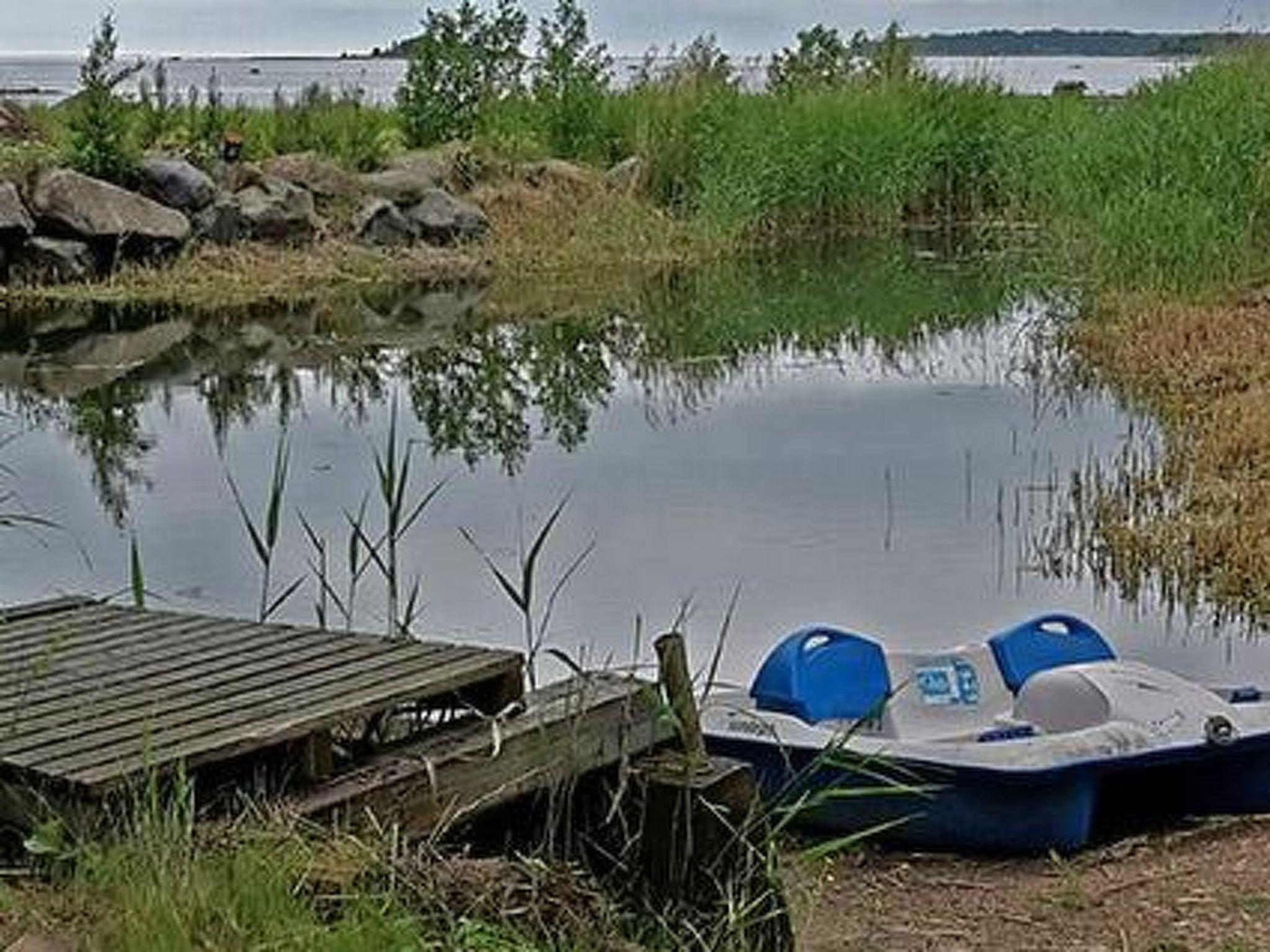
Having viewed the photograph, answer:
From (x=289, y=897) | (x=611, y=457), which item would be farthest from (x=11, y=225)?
(x=289, y=897)

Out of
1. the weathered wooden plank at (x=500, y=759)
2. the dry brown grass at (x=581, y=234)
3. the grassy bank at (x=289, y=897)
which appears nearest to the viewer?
the grassy bank at (x=289, y=897)

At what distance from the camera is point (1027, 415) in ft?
34.3

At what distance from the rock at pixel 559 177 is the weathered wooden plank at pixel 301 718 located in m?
14.9

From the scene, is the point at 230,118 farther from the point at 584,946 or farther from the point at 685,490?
the point at 584,946

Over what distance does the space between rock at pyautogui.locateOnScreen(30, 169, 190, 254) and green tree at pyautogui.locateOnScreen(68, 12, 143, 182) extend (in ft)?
1.88

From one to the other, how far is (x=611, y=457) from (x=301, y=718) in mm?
5602

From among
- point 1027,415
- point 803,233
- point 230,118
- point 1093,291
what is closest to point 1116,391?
point 1027,415

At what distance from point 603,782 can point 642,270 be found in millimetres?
13172

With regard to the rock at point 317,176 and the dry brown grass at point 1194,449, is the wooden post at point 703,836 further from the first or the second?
the rock at point 317,176


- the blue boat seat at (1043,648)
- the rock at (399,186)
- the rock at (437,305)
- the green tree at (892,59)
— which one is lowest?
the blue boat seat at (1043,648)

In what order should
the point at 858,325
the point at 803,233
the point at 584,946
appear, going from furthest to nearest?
the point at 803,233 < the point at 858,325 < the point at 584,946

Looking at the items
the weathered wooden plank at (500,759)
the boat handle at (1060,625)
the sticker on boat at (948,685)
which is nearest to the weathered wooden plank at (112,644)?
the weathered wooden plank at (500,759)

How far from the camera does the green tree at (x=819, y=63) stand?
2223 centimetres

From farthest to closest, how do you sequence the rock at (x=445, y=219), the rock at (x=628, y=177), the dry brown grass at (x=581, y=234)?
the rock at (x=628, y=177), the rock at (x=445, y=219), the dry brown grass at (x=581, y=234)
